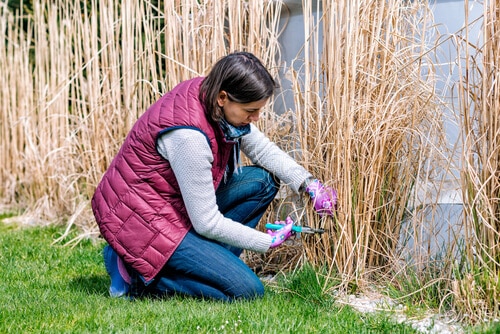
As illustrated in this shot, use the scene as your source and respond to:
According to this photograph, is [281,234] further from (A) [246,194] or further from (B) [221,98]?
(B) [221,98]

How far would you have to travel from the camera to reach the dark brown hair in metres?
2.65

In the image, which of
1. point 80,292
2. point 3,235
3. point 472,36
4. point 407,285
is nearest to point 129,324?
point 80,292

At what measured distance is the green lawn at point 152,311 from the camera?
2383 millimetres

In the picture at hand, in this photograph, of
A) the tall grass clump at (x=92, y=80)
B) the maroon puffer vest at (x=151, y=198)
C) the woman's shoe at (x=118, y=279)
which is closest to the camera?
the maroon puffer vest at (x=151, y=198)

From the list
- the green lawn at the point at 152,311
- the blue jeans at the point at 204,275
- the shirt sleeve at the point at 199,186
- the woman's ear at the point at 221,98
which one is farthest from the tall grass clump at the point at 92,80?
the green lawn at the point at 152,311

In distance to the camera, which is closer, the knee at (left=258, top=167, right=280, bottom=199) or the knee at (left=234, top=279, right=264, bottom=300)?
the knee at (left=234, top=279, right=264, bottom=300)

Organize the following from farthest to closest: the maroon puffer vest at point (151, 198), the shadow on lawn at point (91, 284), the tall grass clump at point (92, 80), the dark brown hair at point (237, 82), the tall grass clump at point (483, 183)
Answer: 1. the tall grass clump at point (92, 80)
2. the shadow on lawn at point (91, 284)
3. the maroon puffer vest at point (151, 198)
4. the dark brown hair at point (237, 82)
5. the tall grass clump at point (483, 183)

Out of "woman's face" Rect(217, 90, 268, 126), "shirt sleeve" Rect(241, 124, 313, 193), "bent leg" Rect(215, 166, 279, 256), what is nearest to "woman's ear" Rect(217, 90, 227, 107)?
"woman's face" Rect(217, 90, 268, 126)

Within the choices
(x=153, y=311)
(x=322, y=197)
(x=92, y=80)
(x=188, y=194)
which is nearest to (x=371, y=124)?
(x=322, y=197)

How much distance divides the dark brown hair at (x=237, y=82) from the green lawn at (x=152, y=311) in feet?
2.34

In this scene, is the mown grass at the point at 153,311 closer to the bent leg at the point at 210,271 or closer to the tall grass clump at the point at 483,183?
Result: the bent leg at the point at 210,271

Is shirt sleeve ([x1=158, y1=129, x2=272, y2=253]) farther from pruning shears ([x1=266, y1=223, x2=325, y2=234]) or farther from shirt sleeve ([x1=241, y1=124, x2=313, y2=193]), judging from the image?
shirt sleeve ([x1=241, y1=124, x2=313, y2=193])

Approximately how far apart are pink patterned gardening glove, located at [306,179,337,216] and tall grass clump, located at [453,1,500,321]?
0.56 meters

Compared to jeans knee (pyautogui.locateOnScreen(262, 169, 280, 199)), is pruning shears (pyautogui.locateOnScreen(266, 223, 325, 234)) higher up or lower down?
lower down
